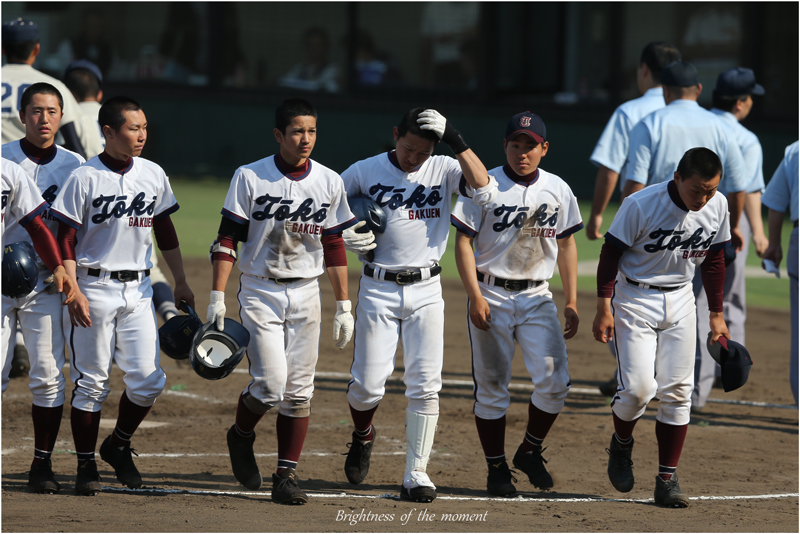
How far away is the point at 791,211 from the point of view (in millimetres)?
6957

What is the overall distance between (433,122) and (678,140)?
2.70 m

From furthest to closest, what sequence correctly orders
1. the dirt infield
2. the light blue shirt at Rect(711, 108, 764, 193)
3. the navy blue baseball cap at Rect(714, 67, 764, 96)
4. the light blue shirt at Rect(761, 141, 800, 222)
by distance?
the navy blue baseball cap at Rect(714, 67, 764, 96) → the light blue shirt at Rect(711, 108, 764, 193) → the light blue shirt at Rect(761, 141, 800, 222) → the dirt infield

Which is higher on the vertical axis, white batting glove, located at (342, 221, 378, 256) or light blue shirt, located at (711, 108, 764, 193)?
light blue shirt, located at (711, 108, 764, 193)

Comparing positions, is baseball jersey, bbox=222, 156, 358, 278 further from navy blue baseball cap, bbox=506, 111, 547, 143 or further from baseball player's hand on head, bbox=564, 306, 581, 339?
baseball player's hand on head, bbox=564, 306, 581, 339

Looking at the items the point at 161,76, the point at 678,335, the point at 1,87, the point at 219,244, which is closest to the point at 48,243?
the point at 219,244

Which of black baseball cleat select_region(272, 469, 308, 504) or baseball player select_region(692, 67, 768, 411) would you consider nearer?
black baseball cleat select_region(272, 469, 308, 504)

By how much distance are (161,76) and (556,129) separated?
8.48 metres

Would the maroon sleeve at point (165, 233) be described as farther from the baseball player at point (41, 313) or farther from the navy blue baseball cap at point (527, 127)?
the navy blue baseball cap at point (527, 127)

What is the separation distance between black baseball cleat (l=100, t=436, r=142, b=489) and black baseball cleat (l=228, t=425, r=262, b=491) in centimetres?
52

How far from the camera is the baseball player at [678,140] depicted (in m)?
7.30

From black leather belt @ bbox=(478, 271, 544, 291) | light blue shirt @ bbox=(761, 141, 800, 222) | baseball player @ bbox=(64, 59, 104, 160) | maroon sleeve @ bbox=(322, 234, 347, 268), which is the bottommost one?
black leather belt @ bbox=(478, 271, 544, 291)

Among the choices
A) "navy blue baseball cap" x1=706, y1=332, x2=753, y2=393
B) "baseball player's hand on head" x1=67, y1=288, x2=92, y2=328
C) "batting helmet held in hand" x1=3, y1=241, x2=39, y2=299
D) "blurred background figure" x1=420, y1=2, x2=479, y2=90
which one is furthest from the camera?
"blurred background figure" x1=420, y1=2, x2=479, y2=90

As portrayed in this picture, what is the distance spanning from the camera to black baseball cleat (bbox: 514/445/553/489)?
227 inches

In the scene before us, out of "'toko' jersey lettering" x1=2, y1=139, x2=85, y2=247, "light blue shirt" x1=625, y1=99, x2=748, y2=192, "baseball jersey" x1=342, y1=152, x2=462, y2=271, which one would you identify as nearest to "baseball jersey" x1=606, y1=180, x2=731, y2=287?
"baseball jersey" x1=342, y1=152, x2=462, y2=271
